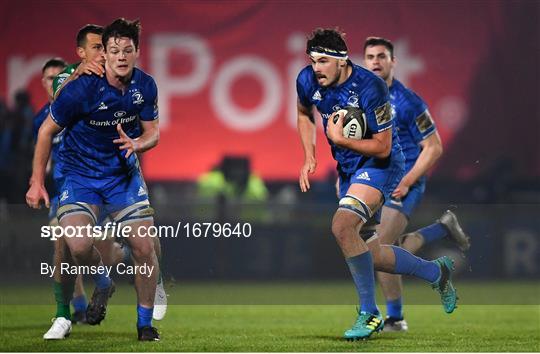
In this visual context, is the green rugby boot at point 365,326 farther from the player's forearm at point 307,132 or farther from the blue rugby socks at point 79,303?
the blue rugby socks at point 79,303

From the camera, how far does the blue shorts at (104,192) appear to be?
31.7ft

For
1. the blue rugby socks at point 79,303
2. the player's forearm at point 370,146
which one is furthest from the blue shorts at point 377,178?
the blue rugby socks at point 79,303

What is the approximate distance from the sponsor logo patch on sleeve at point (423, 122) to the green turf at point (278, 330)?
1527 mm

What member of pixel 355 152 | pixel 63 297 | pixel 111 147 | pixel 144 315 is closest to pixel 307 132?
pixel 355 152

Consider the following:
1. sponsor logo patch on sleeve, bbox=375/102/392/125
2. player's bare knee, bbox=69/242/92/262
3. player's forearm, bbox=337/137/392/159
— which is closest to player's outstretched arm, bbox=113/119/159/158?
player's bare knee, bbox=69/242/92/262

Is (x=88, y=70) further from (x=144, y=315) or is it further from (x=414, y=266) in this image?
(x=414, y=266)

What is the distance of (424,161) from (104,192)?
2.57 metres

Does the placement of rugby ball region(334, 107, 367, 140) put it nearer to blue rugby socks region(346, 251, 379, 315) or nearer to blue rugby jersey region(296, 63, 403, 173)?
blue rugby jersey region(296, 63, 403, 173)

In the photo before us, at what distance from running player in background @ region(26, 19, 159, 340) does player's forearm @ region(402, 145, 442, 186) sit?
218cm

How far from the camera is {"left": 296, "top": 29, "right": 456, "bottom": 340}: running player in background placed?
9.51 meters

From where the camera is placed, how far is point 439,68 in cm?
1852

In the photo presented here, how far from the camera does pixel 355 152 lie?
961 cm

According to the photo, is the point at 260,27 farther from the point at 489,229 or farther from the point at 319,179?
the point at 489,229

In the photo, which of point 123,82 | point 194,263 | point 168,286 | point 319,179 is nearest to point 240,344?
point 168,286
